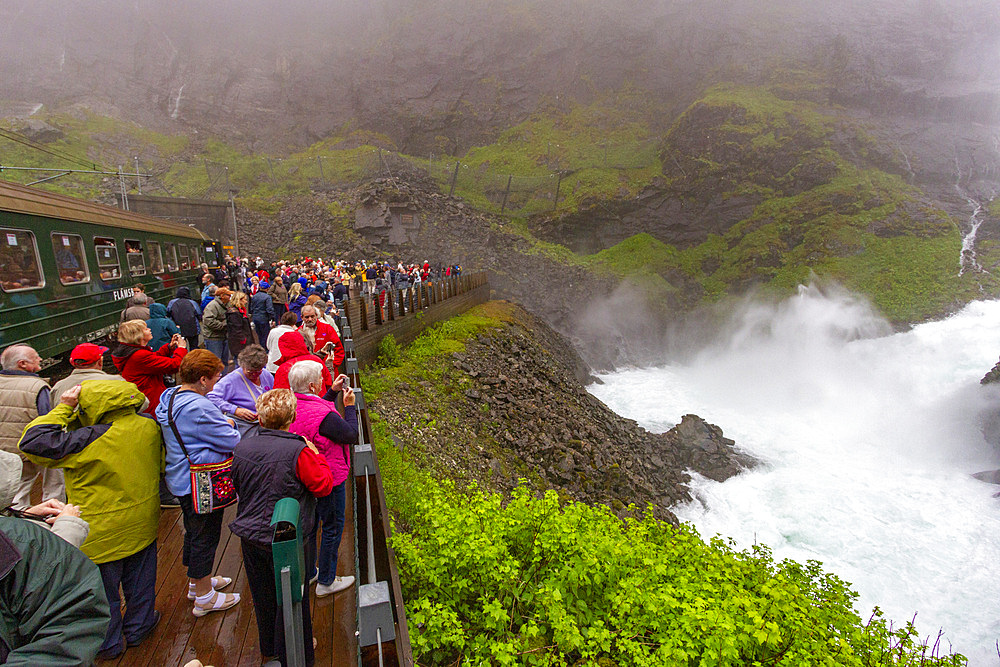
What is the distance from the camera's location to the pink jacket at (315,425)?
12.6ft

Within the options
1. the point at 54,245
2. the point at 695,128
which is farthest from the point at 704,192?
the point at 54,245

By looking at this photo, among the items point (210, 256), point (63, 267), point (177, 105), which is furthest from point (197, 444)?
point (177, 105)

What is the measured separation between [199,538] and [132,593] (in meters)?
0.55

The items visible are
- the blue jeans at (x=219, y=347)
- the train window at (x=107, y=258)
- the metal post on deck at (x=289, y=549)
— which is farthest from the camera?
the train window at (x=107, y=258)

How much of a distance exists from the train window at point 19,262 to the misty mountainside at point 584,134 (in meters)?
24.2

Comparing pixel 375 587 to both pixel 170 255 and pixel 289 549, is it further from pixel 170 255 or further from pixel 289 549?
pixel 170 255

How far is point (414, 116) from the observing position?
2489 inches

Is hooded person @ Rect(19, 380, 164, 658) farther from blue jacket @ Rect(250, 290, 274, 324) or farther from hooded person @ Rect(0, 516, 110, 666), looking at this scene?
blue jacket @ Rect(250, 290, 274, 324)

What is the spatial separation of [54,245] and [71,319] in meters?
1.58

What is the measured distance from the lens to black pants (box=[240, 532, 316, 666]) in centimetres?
307

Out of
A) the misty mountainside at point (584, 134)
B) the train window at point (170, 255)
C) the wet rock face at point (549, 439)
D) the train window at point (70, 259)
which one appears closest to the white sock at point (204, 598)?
the wet rock face at point (549, 439)

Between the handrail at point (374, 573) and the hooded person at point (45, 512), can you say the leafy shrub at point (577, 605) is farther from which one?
the hooded person at point (45, 512)

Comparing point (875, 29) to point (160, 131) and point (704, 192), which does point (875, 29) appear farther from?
point (160, 131)

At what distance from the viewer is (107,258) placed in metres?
12.1
